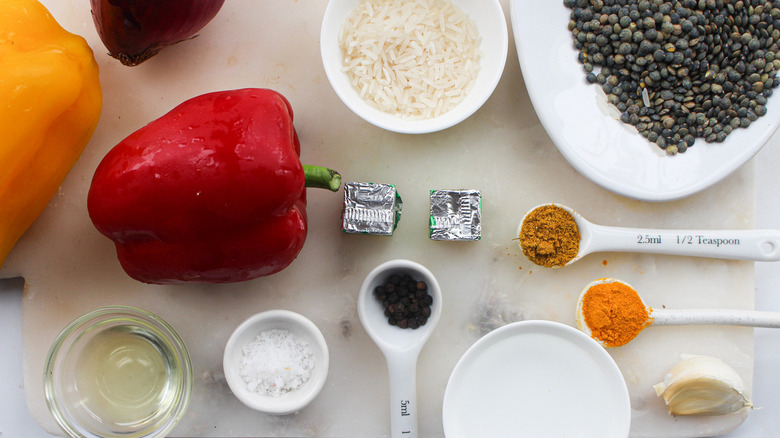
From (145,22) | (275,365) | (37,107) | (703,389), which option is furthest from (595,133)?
(37,107)

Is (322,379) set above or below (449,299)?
below

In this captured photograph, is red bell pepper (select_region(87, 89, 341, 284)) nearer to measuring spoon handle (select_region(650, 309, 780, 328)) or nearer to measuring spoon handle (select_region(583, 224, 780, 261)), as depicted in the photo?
measuring spoon handle (select_region(583, 224, 780, 261))

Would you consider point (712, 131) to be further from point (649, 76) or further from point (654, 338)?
point (654, 338)

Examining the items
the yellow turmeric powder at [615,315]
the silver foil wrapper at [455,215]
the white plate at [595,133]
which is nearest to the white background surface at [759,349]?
the white plate at [595,133]

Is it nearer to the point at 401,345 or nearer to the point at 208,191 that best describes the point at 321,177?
the point at 208,191

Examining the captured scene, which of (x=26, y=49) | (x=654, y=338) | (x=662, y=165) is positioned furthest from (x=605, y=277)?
(x=26, y=49)

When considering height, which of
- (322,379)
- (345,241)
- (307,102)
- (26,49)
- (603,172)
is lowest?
(322,379)

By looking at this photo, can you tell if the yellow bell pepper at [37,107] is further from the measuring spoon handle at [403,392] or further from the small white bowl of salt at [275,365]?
the measuring spoon handle at [403,392]
